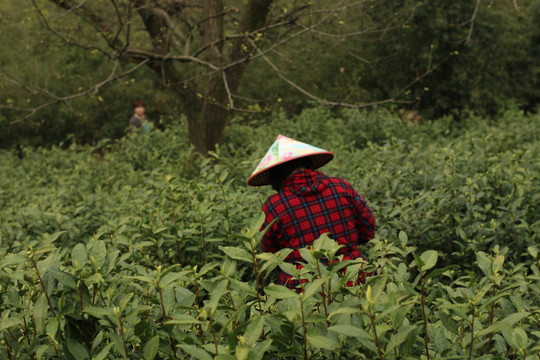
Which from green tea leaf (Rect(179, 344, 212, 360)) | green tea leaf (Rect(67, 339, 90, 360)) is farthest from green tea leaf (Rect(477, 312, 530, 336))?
green tea leaf (Rect(67, 339, 90, 360))

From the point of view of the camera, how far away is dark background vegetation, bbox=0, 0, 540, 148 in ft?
37.0

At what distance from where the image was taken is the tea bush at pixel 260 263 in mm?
1339

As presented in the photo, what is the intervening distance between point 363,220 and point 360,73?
10122mm

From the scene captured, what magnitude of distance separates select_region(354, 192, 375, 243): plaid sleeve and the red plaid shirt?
16mm

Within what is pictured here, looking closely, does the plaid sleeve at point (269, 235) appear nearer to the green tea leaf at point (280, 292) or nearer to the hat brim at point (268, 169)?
the hat brim at point (268, 169)

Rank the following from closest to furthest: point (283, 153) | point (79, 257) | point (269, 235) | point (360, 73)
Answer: point (79, 257), point (269, 235), point (283, 153), point (360, 73)

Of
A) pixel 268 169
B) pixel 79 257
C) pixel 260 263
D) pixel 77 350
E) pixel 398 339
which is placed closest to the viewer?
pixel 398 339

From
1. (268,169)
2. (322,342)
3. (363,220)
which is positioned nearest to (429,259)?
(322,342)

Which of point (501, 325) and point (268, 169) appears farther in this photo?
point (268, 169)

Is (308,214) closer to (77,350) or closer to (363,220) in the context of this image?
(363,220)

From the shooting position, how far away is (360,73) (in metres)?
12.6

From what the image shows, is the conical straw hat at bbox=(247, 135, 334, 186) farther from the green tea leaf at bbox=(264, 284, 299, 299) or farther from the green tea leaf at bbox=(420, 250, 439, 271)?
the green tea leaf at bbox=(264, 284, 299, 299)

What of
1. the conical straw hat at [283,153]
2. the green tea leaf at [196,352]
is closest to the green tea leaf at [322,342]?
the green tea leaf at [196,352]

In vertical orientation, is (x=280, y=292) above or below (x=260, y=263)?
above
